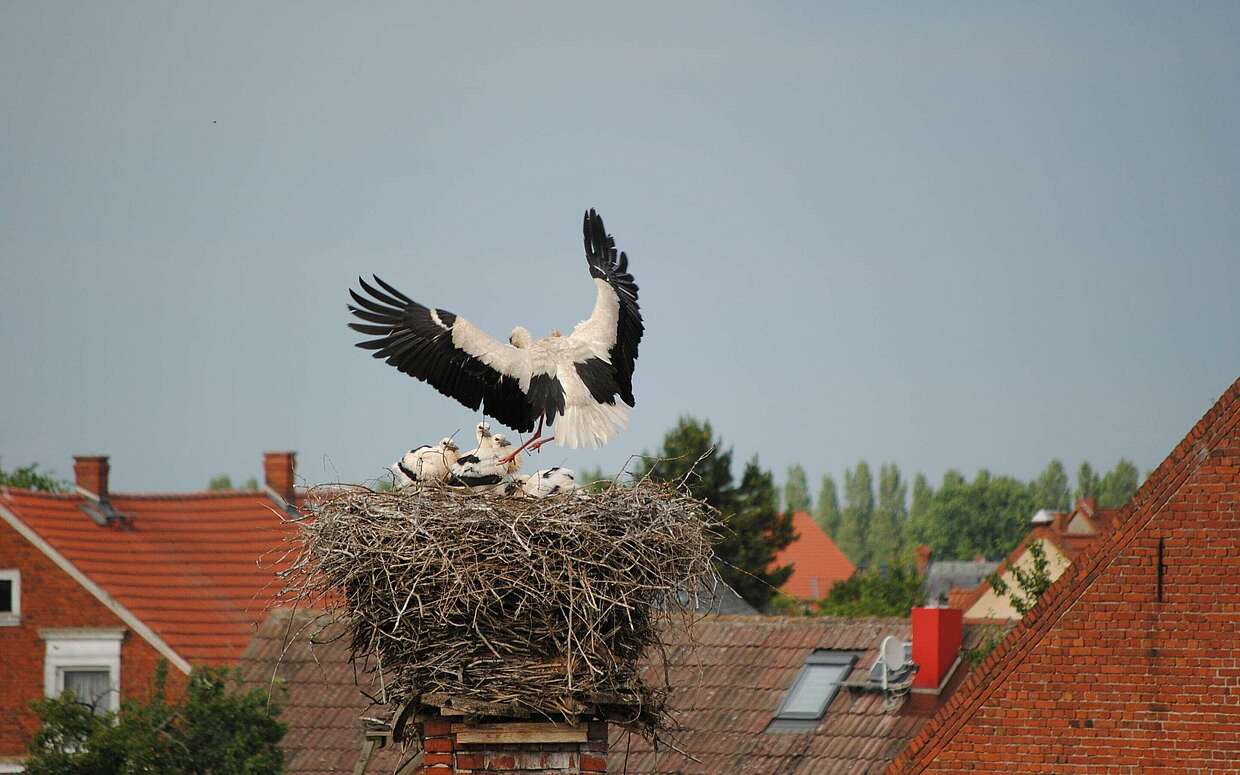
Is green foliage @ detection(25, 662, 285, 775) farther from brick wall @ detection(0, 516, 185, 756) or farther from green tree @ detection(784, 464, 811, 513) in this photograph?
green tree @ detection(784, 464, 811, 513)

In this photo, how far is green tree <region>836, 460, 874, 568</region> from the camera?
13025 cm

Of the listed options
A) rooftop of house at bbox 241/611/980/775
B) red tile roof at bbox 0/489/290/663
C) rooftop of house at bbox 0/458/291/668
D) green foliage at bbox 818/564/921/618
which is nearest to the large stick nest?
rooftop of house at bbox 241/611/980/775

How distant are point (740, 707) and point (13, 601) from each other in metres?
10.8

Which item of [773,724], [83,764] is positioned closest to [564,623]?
[773,724]

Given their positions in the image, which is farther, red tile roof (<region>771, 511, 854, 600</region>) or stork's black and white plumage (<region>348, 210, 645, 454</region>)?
red tile roof (<region>771, 511, 854, 600</region>)

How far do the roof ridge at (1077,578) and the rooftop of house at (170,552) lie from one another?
34.0 ft

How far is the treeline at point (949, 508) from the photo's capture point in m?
112

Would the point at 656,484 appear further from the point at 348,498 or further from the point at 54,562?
the point at 54,562

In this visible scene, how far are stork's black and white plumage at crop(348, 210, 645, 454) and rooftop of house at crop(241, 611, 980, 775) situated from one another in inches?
153

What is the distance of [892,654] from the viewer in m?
14.6

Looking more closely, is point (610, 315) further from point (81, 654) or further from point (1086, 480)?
point (1086, 480)

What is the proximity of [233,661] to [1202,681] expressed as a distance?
12567 millimetres

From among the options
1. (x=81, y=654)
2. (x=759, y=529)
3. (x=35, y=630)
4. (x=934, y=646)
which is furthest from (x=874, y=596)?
(x=934, y=646)

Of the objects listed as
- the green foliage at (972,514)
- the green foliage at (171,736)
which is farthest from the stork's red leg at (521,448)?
the green foliage at (972,514)
